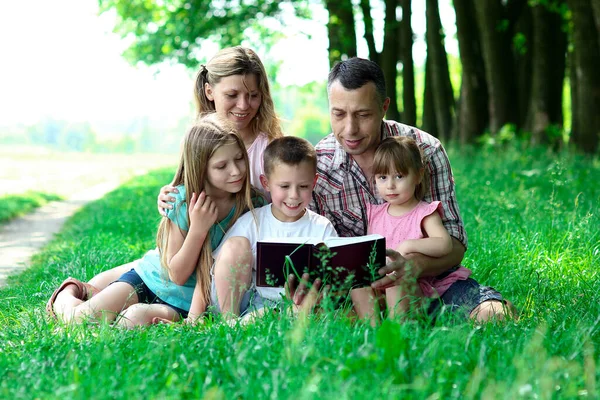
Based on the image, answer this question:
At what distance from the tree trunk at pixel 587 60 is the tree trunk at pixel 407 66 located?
6.14 metres

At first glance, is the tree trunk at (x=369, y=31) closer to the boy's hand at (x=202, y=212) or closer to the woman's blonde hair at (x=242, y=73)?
the woman's blonde hair at (x=242, y=73)

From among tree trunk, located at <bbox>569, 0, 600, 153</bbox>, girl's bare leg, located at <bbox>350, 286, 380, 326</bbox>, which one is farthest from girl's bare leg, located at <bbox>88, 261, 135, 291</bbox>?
tree trunk, located at <bbox>569, 0, 600, 153</bbox>

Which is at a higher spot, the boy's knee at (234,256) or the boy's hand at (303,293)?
the boy's knee at (234,256)

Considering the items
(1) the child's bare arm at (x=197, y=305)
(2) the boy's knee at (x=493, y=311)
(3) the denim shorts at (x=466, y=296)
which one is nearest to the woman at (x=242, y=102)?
(1) the child's bare arm at (x=197, y=305)

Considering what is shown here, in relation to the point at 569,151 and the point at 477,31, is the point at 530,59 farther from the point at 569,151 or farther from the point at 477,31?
the point at 569,151

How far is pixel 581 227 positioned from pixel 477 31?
10.7m

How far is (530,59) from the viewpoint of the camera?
1585 centimetres

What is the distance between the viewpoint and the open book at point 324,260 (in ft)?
12.2

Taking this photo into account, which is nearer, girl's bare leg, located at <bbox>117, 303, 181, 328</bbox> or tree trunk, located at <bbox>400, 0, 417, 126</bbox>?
girl's bare leg, located at <bbox>117, 303, 181, 328</bbox>

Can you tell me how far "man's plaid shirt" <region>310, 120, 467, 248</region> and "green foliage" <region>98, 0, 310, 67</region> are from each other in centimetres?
1415

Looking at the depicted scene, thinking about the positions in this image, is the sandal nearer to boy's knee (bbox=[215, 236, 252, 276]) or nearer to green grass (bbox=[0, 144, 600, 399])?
green grass (bbox=[0, 144, 600, 399])

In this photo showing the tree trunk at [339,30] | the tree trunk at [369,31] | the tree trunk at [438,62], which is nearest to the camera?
the tree trunk at [339,30]

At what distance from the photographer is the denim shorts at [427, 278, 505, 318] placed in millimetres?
4162

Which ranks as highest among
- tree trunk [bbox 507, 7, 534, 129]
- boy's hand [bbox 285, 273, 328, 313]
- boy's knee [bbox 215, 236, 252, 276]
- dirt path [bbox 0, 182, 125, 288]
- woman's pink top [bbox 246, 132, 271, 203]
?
tree trunk [bbox 507, 7, 534, 129]
